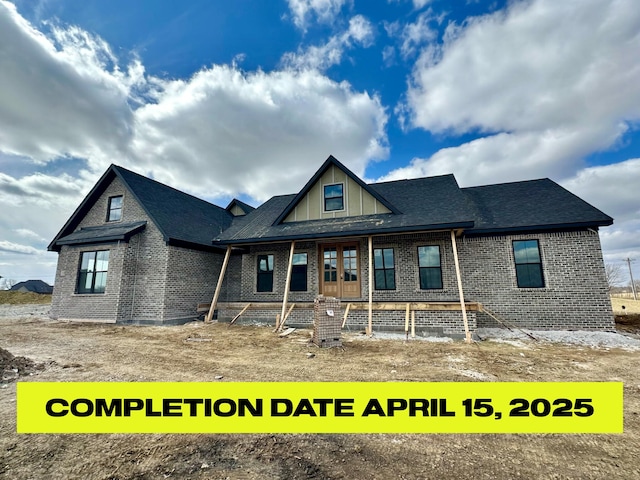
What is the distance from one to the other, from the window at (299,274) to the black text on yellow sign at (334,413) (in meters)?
9.47

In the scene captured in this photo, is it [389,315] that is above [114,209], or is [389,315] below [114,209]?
below

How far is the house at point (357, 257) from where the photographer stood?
32.9ft

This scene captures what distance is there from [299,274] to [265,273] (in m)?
1.69

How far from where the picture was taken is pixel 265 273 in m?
13.4

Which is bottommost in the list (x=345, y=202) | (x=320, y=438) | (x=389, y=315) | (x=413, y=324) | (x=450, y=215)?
(x=320, y=438)

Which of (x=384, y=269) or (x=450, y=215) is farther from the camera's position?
(x=384, y=269)

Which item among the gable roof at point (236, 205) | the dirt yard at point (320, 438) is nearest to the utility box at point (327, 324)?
the dirt yard at point (320, 438)

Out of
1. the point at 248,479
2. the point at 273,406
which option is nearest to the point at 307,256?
the point at 273,406

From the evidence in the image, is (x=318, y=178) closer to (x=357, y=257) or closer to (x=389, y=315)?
(x=357, y=257)

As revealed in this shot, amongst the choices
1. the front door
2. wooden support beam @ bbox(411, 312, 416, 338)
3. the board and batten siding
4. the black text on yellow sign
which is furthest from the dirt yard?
the board and batten siding

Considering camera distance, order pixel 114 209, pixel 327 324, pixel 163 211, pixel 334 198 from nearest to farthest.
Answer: pixel 327 324 → pixel 334 198 → pixel 163 211 → pixel 114 209

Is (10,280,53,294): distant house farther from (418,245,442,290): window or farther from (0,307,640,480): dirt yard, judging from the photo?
(418,245,442,290): window

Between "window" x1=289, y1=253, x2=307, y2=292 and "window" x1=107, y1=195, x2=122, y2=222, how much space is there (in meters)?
9.00

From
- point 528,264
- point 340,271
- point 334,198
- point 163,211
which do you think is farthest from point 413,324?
point 163,211
